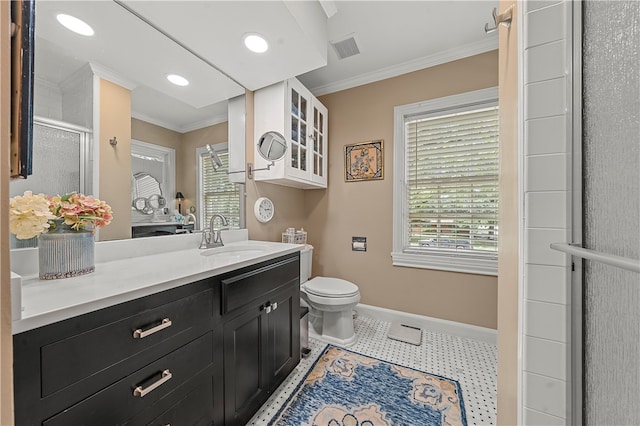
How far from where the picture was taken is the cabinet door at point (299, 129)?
1.92 metres

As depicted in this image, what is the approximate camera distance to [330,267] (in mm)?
2598

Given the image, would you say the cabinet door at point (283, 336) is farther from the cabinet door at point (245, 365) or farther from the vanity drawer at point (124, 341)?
the vanity drawer at point (124, 341)

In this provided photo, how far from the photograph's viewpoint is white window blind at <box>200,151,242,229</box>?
1613 millimetres

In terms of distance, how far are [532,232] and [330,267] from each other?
2.12m

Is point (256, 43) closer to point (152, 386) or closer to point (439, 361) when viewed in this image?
point (152, 386)

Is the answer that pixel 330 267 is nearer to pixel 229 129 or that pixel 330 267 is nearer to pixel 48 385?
pixel 229 129

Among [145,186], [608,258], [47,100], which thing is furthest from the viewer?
[145,186]

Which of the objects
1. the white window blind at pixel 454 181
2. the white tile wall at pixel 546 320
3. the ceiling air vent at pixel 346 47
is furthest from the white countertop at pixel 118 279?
the ceiling air vent at pixel 346 47

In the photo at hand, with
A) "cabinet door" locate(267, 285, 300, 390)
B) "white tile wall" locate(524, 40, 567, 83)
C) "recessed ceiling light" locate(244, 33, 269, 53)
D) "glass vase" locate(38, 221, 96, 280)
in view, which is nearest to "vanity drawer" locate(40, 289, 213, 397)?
"glass vase" locate(38, 221, 96, 280)

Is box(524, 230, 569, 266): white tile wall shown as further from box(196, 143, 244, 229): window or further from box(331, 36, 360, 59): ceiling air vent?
box(331, 36, 360, 59): ceiling air vent

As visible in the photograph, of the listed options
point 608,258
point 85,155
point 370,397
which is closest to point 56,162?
point 85,155

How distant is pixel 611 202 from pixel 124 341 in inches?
49.1

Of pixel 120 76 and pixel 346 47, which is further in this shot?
pixel 346 47

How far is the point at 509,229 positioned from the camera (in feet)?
2.66
